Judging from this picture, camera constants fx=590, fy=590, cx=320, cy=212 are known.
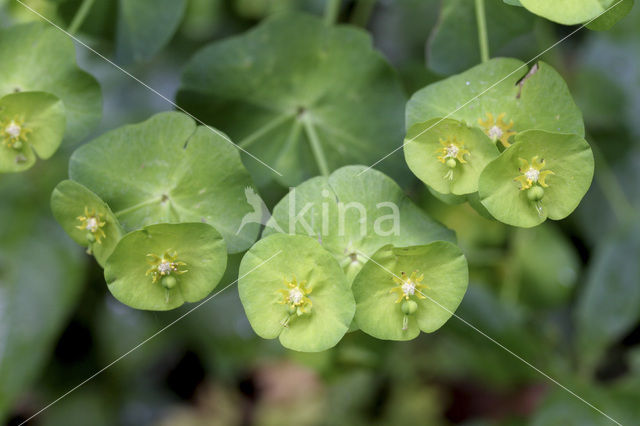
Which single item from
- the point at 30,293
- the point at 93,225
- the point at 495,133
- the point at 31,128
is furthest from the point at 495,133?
the point at 30,293

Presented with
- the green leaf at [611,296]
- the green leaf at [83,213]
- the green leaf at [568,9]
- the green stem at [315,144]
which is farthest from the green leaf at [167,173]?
the green leaf at [611,296]

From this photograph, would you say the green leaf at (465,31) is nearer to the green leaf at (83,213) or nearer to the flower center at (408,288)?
the flower center at (408,288)

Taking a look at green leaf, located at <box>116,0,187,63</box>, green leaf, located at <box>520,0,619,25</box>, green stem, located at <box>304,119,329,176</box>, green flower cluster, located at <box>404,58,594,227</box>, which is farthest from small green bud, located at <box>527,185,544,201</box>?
green leaf, located at <box>116,0,187,63</box>

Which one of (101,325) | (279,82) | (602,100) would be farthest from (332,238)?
(602,100)

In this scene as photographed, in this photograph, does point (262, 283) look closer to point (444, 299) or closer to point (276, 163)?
point (444, 299)

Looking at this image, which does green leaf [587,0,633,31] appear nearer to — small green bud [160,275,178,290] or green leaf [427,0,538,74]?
green leaf [427,0,538,74]
